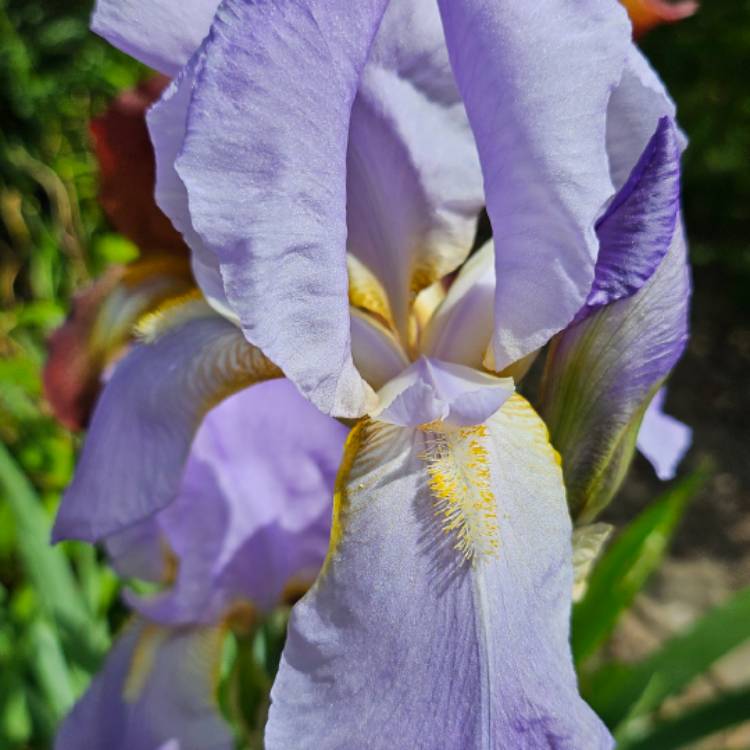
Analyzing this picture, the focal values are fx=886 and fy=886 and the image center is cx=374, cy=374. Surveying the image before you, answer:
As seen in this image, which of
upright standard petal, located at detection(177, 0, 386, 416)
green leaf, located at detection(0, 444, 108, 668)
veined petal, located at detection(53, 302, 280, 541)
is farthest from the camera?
A: green leaf, located at detection(0, 444, 108, 668)

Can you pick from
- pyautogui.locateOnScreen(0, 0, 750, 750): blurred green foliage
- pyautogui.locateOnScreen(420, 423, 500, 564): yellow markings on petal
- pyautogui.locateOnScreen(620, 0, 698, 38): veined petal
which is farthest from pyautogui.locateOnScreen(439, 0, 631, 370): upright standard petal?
pyautogui.locateOnScreen(0, 0, 750, 750): blurred green foliage

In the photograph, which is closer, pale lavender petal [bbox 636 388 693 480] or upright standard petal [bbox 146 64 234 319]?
upright standard petal [bbox 146 64 234 319]

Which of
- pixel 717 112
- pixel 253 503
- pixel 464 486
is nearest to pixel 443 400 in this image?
pixel 464 486

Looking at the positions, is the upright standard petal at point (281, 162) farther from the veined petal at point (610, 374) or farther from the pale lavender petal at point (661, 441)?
the pale lavender petal at point (661, 441)

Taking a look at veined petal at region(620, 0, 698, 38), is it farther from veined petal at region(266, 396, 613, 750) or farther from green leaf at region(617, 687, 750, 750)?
green leaf at region(617, 687, 750, 750)

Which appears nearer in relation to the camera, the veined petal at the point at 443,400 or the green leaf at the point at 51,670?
the veined petal at the point at 443,400

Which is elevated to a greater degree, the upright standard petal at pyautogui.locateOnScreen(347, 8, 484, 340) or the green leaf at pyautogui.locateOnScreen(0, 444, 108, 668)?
the upright standard petal at pyautogui.locateOnScreen(347, 8, 484, 340)

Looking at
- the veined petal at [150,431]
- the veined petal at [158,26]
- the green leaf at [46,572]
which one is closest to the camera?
the veined petal at [158,26]

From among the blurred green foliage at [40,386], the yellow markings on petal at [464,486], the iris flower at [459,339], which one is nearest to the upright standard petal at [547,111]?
the iris flower at [459,339]
